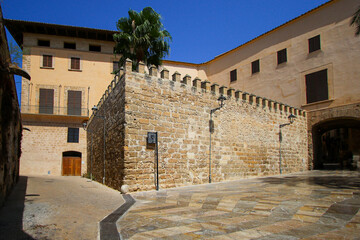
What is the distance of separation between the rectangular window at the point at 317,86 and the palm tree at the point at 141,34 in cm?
933

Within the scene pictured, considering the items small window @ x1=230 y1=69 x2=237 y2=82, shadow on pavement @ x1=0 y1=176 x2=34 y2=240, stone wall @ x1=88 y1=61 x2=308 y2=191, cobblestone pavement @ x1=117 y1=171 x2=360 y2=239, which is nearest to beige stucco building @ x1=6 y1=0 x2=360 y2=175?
small window @ x1=230 y1=69 x2=237 y2=82

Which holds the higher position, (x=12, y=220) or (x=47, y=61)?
(x=47, y=61)

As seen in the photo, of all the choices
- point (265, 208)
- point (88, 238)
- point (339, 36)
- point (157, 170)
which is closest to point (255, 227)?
point (265, 208)

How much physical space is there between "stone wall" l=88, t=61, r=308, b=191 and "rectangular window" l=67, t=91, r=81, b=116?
10148 mm

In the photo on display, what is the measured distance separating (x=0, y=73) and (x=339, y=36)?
16763 mm

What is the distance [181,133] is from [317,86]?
35.1 feet

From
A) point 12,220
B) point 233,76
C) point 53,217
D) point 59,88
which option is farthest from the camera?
point 233,76

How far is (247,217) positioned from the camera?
472 cm

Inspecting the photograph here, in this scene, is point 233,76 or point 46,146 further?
point 233,76

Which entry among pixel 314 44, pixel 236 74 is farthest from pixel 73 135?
pixel 314 44

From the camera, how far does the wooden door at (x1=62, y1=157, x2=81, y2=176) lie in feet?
66.4

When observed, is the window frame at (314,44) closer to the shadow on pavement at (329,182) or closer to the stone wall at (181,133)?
the stone wall at (181,133)

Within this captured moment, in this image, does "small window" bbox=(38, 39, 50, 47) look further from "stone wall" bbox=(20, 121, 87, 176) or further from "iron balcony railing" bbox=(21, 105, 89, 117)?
"stone wall" bbox=(20, 121, 87, 176)

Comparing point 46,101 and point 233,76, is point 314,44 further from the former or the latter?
point 46,101
